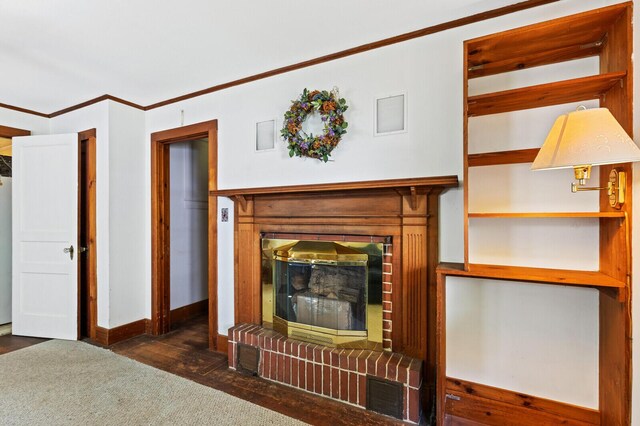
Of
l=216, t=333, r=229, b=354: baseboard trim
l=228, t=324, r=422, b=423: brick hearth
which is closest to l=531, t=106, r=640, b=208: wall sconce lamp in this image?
l=228, t=324, r=422, b=423: brick hearth

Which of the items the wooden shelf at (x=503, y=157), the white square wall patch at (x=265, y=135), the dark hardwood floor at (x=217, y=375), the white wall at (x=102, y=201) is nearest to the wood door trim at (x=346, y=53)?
the white wall at (x=102, y=201)

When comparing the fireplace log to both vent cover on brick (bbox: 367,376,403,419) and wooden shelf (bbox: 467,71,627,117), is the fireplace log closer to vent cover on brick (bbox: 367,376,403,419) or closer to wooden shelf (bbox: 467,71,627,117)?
vent cover on brick (bbox: 367,376,403,419)

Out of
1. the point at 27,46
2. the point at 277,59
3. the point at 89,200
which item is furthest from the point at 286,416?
the point at 27,46

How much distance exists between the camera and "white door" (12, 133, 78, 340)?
124 inches

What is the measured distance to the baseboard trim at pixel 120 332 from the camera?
9.97 feet

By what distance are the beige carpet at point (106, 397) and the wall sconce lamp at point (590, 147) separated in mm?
1966

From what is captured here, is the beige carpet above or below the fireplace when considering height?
below

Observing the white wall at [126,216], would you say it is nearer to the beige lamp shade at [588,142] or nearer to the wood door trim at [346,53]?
the wood door trim at [346,53]

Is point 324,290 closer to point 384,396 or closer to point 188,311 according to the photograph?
point 384,396

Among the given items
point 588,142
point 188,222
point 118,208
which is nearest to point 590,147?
point 588,142

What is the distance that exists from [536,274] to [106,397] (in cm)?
272

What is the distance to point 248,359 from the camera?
2.47m

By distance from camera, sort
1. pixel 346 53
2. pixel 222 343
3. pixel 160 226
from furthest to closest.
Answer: pixel 160 226, pixel 222 343, pixel 346 53

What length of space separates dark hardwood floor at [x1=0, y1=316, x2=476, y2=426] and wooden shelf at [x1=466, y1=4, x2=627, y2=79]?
6.80 feet
